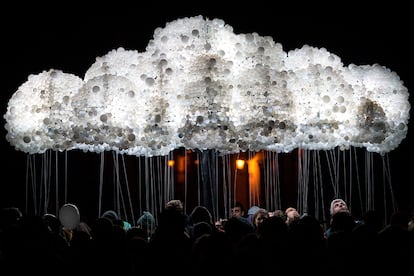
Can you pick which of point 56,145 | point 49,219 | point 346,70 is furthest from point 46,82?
point 346,70

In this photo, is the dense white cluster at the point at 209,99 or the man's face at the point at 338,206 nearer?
the dense white cluster at the point at 209,99

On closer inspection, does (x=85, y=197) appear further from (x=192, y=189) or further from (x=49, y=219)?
(x=49, y=219)

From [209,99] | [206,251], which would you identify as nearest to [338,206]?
[209,99]

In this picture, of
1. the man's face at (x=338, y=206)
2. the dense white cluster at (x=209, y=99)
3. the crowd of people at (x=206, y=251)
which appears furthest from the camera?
the man's face at (x=338, y=206)

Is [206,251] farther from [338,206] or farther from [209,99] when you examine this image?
[338,206]

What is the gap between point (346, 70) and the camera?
26.1 ft

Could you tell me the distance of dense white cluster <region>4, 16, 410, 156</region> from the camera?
674cm

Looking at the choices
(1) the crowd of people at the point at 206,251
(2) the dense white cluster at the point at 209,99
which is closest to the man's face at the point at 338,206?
(2) the dense white cluster at the point at 209,99

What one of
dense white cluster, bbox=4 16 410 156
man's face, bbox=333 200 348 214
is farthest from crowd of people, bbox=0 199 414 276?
man's face, bbox=333 200 348 214

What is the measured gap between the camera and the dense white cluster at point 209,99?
22.1 feet

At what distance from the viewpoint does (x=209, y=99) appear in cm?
662

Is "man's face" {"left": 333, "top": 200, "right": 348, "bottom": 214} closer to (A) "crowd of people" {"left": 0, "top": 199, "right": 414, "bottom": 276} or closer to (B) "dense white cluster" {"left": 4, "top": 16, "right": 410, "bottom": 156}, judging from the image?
(B) "dense white cluster" {"left": 4, "top": 16, "right": 410, "bottom": 156}

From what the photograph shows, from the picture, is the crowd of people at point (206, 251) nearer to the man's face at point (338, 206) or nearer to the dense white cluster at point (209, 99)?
the dense white cluster at point (209, 99)

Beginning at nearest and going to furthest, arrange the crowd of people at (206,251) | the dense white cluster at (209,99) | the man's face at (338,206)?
1. the crowd of people at (206,251)
2. the dense white cluster at (209,99)
3. the man's face at (338,206)
